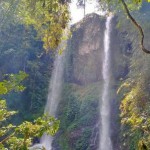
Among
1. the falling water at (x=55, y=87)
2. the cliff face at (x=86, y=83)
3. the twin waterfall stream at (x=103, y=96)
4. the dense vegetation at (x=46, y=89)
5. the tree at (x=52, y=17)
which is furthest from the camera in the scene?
the falling water at (x=55, y=87)

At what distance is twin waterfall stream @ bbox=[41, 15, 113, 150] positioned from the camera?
17016 mm

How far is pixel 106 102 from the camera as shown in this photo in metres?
19.0

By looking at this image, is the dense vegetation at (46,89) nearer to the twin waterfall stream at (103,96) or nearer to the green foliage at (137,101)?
the green foliage at (137,101)

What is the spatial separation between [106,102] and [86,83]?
424 cm

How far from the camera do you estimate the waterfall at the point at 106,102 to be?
1675cm

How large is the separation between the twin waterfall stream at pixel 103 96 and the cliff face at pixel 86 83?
0.91 ft

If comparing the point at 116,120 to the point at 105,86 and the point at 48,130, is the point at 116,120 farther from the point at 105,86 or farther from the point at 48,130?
the point at 48,130

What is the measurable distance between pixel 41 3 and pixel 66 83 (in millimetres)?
18019

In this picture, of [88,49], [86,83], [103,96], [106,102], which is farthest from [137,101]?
[88,49]

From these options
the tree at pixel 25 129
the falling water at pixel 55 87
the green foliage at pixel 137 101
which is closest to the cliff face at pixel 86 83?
the falling water at pixel 55 87

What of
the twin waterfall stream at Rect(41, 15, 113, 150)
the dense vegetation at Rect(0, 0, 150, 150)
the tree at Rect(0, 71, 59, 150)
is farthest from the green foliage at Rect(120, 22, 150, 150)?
the twin waterfall stream at Rect(41, 15, 113, 150)

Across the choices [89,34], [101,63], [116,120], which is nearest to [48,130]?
[116,120]

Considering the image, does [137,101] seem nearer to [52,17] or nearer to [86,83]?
[52,17]

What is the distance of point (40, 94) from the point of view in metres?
23.7
